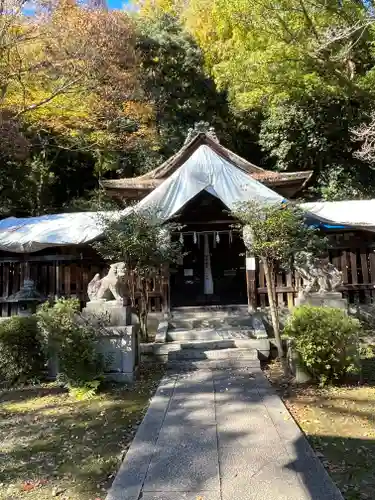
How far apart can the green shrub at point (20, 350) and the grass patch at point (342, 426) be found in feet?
12.9

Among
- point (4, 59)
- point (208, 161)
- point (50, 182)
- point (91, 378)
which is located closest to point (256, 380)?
point (91, 378)

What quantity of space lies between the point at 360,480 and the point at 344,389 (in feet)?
8.44

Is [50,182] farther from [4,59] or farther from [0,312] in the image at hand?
[0,312]

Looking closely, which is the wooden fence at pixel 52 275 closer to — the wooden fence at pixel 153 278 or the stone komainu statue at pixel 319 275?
the wooden fence at pixel 153 278

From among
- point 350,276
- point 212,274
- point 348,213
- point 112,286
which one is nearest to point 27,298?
point 112,286

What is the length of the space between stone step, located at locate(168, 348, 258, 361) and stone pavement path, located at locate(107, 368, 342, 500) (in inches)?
71.2

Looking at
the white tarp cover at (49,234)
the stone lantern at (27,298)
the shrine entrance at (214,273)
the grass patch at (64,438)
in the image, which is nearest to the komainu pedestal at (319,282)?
the grass patch at (64,438)

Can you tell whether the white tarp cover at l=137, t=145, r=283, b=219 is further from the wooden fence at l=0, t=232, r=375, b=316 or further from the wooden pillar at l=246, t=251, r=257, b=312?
the wooden fence at l=0, t=232, r=375, b=316

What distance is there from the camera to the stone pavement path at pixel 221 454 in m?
2.87

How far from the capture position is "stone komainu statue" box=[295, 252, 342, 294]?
7426mm

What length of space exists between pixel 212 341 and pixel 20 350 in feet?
11.5

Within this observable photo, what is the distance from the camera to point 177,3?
84.4ft

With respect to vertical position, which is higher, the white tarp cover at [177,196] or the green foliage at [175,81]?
the green foliage at [175,81]

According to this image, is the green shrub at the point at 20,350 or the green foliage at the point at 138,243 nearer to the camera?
the green shrub at the point at 20,350
